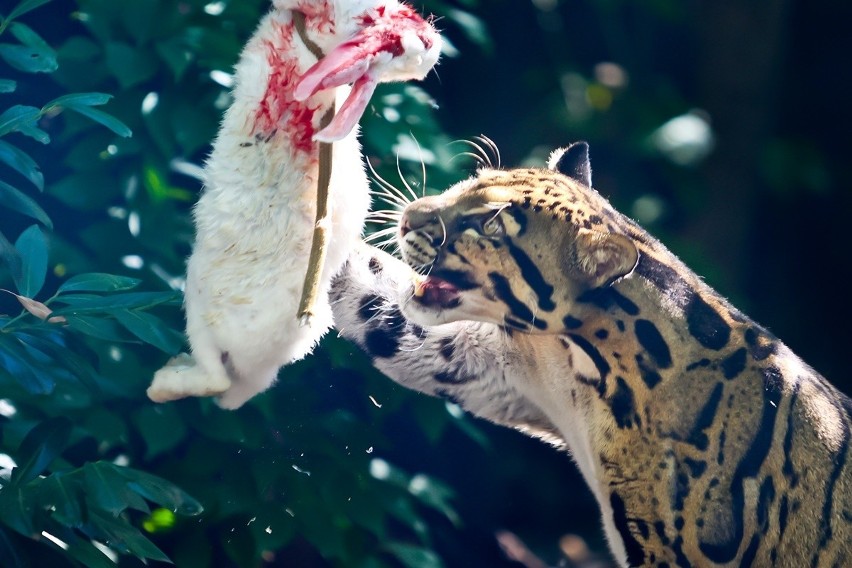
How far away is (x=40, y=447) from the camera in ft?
4.53

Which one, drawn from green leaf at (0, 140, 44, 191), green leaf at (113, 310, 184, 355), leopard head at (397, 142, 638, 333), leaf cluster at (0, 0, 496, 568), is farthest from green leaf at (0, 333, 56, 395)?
leopard head at (397, 142, 638, 333)

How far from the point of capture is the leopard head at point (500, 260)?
145 cm

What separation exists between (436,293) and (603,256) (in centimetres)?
22

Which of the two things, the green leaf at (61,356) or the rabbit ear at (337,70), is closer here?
the rabbit ear at (337,70)

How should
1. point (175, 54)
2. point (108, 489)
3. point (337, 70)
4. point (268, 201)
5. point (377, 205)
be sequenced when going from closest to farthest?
point (337, 70) → point (268, 201) → point (108, 489) → point (175, 54) → point (377, 205)

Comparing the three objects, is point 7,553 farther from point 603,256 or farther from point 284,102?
point 603,256

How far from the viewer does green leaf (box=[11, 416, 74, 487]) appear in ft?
4.49

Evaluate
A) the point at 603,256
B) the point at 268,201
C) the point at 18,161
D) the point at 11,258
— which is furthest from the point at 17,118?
the point at 603,256

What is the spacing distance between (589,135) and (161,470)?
1.13 meters

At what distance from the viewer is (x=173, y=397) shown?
1.27m

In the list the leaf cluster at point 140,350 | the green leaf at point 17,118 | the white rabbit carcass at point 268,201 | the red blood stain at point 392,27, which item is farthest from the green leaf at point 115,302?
the red blood stain at point 392,27

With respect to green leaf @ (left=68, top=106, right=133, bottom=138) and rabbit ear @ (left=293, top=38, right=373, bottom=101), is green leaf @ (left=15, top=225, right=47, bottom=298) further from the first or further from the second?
rabbit ear @ (left=293, top=38, right=373, bottom=101)

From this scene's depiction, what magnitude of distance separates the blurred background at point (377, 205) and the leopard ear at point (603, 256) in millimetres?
439

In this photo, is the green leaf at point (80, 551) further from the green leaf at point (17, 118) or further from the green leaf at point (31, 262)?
the green leaf at point (17, 118)
